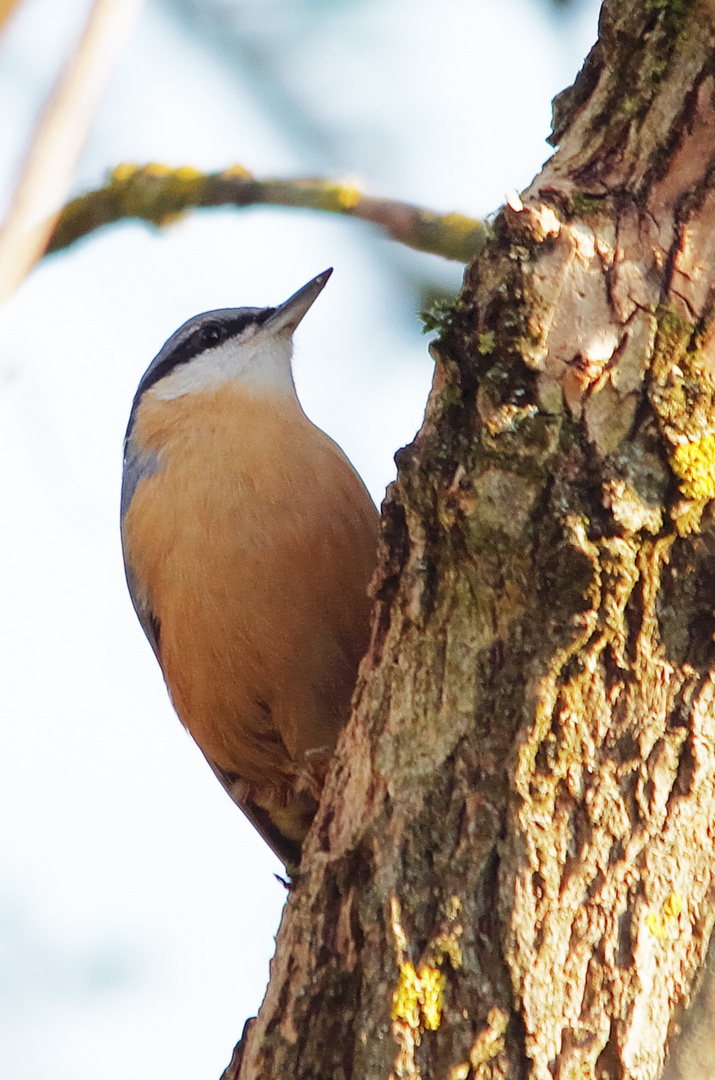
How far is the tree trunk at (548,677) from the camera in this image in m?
2.15

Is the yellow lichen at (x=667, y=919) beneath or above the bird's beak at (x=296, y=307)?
beneath

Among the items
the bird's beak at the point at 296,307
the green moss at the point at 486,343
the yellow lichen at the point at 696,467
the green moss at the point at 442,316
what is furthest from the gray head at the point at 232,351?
the yellow lichen at the point at 696,467

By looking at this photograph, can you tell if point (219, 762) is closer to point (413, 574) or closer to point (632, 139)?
point (413, 574)

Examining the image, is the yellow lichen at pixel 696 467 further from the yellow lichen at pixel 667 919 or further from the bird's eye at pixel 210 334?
the bird's eye at pixel 210 334

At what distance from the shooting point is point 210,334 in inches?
193

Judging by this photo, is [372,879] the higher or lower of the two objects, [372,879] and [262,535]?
the lower

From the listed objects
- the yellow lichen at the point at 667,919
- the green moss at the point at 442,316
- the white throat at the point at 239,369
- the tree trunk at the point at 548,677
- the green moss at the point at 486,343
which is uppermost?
the white throat at the point at 239,369

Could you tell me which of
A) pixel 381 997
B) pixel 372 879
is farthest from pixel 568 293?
pixel 381 997

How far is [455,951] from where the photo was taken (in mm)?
2172

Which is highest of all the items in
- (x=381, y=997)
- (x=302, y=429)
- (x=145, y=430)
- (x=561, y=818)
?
(x=145, y=430)

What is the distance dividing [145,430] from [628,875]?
288cm

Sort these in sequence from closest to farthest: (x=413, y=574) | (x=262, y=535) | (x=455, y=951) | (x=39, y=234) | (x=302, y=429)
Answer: (x=39, y=234) < (x=455, y=951) < (x=413, y=574) < (x=262, y=535) < (x=302, y=429)

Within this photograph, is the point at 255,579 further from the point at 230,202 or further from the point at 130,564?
the point at 230,202

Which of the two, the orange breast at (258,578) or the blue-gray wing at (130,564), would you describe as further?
the blue-gray wing at (130,564)
